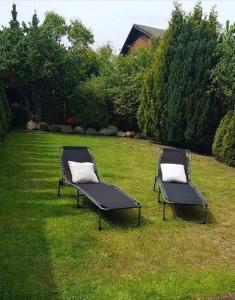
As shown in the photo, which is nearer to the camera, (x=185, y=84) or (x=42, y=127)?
(x=185, y=84)

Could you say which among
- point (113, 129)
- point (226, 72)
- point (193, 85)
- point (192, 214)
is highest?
point (226, 72)

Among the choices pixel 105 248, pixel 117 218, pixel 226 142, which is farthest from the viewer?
pixel 226 142

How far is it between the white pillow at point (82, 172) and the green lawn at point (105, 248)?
51 centimetres

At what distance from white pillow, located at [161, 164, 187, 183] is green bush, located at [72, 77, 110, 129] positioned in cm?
1254

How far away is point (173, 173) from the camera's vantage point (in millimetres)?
9656

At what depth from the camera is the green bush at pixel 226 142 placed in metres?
14.7

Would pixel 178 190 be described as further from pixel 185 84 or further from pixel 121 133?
pixel 121 133

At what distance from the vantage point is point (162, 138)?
1891 centimetres

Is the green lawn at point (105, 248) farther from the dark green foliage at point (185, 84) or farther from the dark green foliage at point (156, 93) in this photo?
the dark green foliage at point (156, 93)

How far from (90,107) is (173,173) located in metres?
13.0

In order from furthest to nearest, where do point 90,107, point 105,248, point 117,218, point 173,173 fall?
1. point 90,107
2. point 173,173
3. point 117,218
4. point 105,248

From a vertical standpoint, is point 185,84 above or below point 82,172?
above

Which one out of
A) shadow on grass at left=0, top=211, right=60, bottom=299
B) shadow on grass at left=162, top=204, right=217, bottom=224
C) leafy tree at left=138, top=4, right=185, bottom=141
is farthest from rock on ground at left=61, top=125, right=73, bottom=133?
shadow on grass at left=0, top=211, right=60, bottom=299

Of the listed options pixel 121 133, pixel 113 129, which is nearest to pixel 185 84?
pixel 121 133
